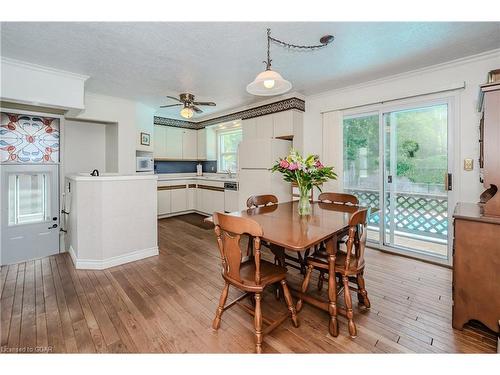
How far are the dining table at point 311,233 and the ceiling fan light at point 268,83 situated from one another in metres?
1.08

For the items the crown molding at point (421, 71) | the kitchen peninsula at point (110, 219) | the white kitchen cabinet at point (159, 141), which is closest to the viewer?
the crown molding at point (421, 71)

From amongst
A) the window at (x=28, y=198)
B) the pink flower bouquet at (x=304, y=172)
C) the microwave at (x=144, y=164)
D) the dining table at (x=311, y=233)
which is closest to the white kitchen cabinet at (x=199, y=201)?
the microwave at (x=144, y=164)

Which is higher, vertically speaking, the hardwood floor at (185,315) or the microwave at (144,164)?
the microwave at (144,164)

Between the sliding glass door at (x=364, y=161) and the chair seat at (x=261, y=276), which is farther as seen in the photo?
the sliding glass door at (x=364, y=161)

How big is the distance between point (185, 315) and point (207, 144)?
4624 millimetres

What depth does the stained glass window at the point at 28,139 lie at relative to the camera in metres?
3.07

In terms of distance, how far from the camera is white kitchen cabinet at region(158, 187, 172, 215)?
17.1 ft

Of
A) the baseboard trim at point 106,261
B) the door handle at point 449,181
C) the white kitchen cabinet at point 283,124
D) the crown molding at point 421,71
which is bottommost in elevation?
the baseboard trim at point 106,261

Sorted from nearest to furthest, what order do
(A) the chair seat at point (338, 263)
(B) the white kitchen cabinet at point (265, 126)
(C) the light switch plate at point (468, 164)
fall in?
(A) the chair seat at point (338, 263), (C) the light switch plate at point (468, 164), (B) the white kitchen cabinet at point (265, 126)

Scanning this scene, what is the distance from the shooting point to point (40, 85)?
9.39ft

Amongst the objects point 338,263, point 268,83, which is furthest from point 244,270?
point 268,83

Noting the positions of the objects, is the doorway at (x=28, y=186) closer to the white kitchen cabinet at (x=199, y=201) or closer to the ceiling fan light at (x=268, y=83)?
the white kitchen cabinet at (x=199, y=201)
